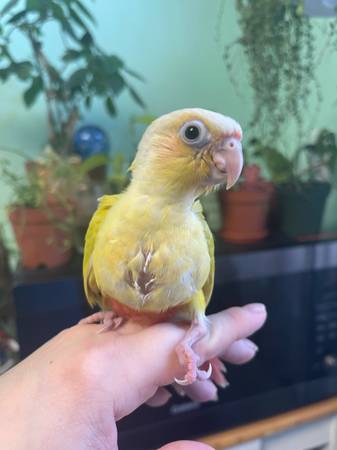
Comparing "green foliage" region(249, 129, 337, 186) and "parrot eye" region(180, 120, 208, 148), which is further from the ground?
"parrot eye" region(180, 120, 208, 148)

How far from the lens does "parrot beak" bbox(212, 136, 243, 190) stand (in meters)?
0.32

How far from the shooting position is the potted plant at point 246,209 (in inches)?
30.4

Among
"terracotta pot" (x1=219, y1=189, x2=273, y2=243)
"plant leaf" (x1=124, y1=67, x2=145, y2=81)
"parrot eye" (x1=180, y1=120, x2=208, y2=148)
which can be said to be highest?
"plant leaf" (x1=124, y1=67, x2=145, y2=81)

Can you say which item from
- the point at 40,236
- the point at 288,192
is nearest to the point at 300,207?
the point at 288,192

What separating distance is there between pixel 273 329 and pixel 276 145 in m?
0.34

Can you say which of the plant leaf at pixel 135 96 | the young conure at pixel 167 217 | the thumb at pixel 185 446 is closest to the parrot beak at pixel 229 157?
the young conure at pixel 167 217

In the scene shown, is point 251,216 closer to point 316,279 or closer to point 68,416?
point 316,279

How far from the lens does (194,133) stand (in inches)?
12.8

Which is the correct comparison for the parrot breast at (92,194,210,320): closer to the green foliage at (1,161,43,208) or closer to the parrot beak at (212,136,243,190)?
the parrot beak at (212,136,243,190)

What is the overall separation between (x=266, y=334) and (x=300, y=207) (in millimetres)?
236

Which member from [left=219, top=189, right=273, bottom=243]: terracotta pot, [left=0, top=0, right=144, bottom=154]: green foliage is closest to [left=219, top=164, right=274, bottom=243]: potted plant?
[left=219, top=189, right=273, bottom=243]: terracotta pot

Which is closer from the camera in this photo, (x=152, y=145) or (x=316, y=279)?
(x=152, y=145)

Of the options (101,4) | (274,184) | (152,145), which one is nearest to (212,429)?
(274,184)

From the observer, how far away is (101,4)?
78 cm
